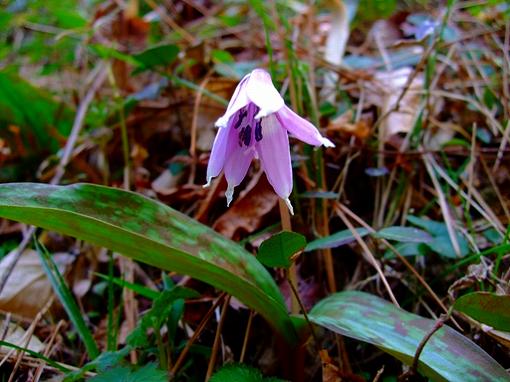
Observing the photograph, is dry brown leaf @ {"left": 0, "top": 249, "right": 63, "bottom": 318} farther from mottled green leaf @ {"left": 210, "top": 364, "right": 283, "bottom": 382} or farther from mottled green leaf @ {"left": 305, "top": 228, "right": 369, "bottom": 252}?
mottled green leaf @ {"left": 305, "top": 228, "right": 369, "bottom": 252}

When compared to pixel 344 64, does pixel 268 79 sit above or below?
below

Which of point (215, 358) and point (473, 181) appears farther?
point (473, 181)

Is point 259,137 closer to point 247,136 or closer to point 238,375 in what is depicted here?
point 247,136

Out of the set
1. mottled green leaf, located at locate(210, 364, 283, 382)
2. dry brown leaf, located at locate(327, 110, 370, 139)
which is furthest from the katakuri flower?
dry brown leaf, located at locate(327, 110, 370, 139)

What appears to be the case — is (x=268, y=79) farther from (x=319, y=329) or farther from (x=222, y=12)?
(x=222, y=12)

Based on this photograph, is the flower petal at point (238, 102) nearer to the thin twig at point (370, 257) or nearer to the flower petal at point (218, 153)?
the flower petal at point (218, 153)

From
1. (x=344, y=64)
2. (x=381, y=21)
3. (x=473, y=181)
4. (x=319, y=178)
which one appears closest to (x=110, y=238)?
(x=319, y=178)

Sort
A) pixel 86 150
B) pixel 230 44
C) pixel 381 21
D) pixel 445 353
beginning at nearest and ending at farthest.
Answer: pixel 445 353 → pixel 86 150 → pixel 230 44 → pixel 381 21
